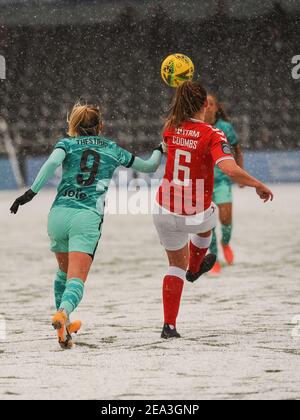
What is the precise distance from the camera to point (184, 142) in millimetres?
7016

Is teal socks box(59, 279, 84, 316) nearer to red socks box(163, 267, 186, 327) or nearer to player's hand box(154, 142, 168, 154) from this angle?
red socks box(163, 267, 186, 327)

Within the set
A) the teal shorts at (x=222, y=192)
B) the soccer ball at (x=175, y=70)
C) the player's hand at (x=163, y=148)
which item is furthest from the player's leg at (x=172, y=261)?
the teal shorts at (x=222, y=192)

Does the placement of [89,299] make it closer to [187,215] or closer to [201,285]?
[201,285]

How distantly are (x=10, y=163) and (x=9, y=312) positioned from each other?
60.3 feet

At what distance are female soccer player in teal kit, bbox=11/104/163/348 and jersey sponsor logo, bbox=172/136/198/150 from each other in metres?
0.37

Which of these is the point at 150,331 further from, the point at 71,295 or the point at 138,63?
the point at 138,63

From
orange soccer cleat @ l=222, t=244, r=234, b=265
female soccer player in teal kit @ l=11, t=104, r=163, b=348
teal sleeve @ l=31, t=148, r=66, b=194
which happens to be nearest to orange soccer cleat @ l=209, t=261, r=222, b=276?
orange soccer cleat @ l=222, t=244, r=234, b=265

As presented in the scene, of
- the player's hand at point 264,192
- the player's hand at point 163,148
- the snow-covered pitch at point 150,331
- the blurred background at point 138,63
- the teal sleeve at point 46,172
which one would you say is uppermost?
the blurred background at point 138,63

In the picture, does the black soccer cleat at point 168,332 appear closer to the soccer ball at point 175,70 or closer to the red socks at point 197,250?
the red socks at point 197,250

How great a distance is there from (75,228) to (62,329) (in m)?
0.76

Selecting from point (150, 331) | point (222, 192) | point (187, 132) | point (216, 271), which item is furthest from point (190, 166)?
point (222, 192)

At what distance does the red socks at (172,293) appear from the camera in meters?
7.20

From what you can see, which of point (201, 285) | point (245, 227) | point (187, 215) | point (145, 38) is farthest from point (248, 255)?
point (145, 38)

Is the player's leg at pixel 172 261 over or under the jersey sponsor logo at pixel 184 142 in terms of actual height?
under
